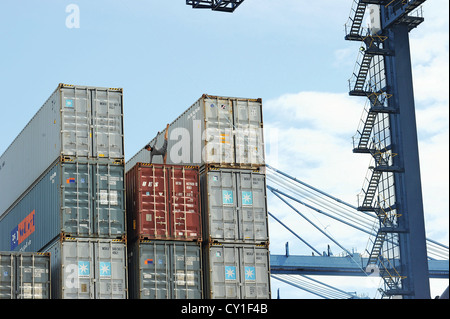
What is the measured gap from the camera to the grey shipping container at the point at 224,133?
42000 millimetres

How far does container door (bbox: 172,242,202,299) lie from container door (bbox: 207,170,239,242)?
1.27 metres

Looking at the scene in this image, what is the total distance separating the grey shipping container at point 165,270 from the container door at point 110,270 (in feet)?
2.27

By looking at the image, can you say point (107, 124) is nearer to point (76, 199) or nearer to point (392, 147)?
point (76, 199)

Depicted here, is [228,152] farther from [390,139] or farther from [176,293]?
[390,139]

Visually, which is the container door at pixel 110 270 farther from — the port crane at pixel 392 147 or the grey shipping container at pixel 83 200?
the port crane at pixel 392 147

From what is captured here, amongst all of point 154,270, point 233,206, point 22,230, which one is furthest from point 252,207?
point 22,230

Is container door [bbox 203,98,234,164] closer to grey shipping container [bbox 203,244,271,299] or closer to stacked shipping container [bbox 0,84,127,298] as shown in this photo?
stacked shipping container [bbox 0,84,127,298]

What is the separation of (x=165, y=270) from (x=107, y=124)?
7045 mm

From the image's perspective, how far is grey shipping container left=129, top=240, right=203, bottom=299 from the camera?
39188 mm

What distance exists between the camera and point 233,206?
41.4 meters

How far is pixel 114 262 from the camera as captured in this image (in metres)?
39.2
